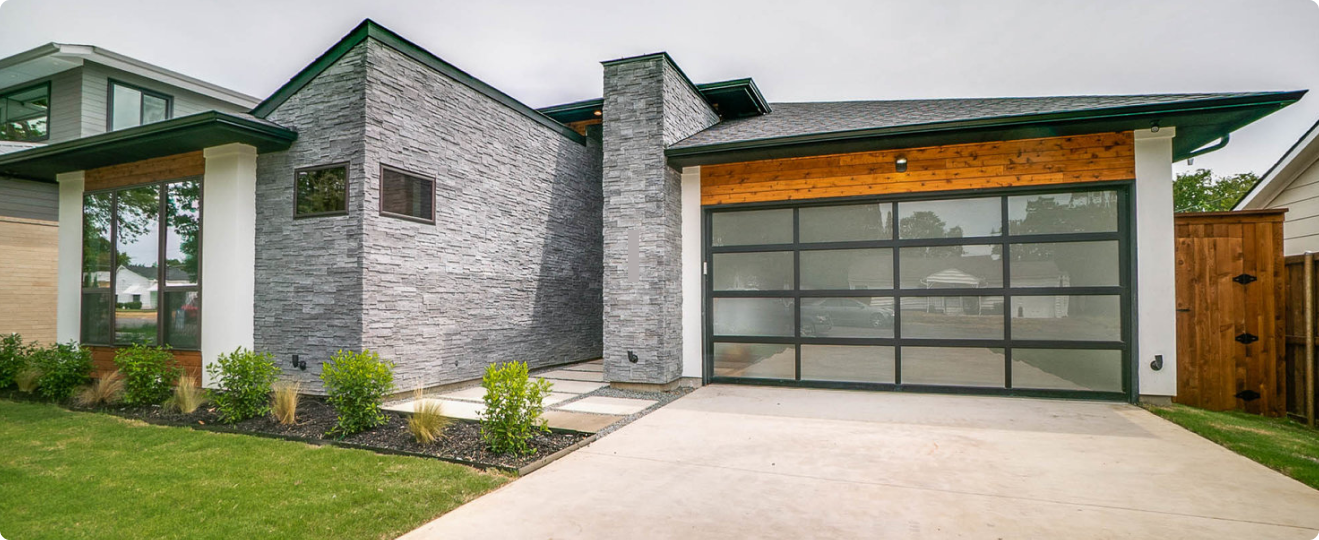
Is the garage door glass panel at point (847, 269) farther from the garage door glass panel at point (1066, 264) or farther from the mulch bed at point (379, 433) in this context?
the mulch bed at point (379, 433)

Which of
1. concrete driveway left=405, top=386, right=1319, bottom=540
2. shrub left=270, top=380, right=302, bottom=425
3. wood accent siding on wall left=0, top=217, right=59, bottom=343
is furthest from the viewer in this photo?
wood accent siding on wall left=0, top=217, right=59, bottom=343

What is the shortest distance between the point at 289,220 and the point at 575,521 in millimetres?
5605

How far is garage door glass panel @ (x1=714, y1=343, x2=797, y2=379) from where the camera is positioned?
24.1 feet

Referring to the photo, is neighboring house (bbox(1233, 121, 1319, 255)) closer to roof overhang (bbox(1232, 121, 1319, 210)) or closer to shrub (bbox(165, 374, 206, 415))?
roof overhang (bbox(1232, 121, 1319, 210))

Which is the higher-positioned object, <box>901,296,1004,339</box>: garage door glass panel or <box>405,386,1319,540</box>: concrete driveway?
<box>901,296,1004,339</box>: garage door glass panel

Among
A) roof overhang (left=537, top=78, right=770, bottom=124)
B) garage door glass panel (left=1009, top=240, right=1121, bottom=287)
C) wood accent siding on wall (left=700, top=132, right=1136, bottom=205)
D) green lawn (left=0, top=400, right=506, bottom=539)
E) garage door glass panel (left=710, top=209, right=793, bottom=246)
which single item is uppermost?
roof overhang (left=537, top=78, right=770, bottom=124)

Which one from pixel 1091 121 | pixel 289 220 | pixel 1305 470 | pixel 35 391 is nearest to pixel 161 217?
pixel 289 220

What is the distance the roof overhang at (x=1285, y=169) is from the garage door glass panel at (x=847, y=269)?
5.13m

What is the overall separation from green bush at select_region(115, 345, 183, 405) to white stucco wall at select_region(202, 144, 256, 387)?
450 mm

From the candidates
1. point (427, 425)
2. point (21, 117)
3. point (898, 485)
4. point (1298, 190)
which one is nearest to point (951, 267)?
point (898, 485)

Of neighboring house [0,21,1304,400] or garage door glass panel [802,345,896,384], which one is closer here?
neighboring house [0,21,1304,400]

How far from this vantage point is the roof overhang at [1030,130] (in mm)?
5453

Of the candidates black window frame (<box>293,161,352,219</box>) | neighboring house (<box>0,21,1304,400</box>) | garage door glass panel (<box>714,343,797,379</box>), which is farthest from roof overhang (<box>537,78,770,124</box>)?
black window frame (<box>293,161,352,219</box>)

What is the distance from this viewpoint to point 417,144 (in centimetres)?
682
